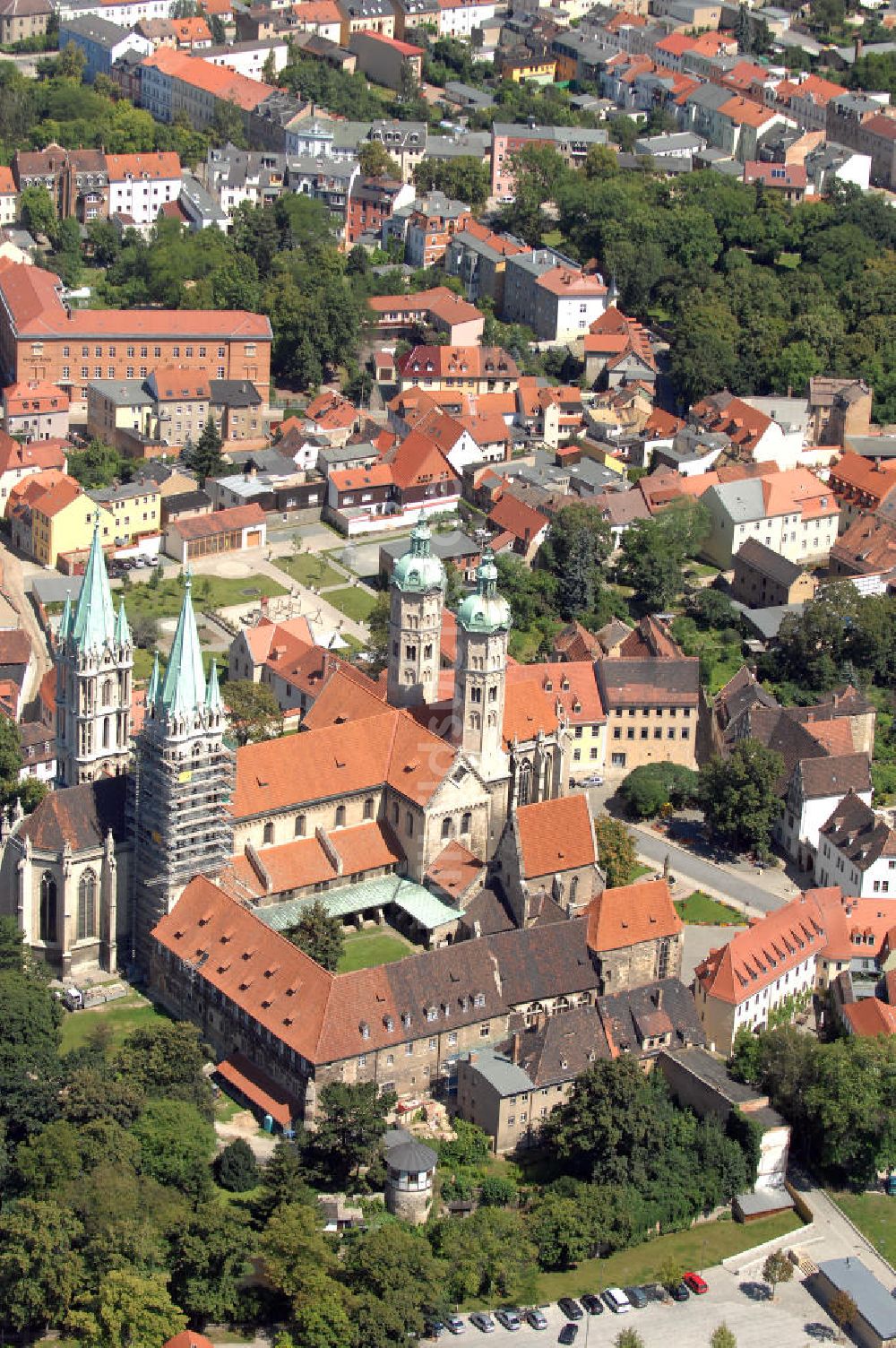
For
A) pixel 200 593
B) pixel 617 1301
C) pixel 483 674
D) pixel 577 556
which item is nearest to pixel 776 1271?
pixel 617 1301

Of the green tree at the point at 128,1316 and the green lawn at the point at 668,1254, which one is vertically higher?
the green tree at the point at 128,1316

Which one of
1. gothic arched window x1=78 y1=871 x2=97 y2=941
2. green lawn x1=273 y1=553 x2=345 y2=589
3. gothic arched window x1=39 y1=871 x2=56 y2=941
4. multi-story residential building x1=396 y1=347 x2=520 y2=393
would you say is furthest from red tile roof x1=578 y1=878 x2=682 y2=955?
multi-story residential building x1=396 y1=347 x2=520 y2=393

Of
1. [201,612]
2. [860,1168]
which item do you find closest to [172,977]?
[860,1168]

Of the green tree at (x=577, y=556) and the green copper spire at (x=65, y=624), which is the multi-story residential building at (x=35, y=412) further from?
the green copper spire at (x=65, y=624)

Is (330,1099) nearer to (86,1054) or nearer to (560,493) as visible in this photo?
(86,1054)

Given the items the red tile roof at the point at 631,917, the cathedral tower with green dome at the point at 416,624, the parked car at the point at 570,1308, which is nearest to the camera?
the parked car at the point at 570,1308

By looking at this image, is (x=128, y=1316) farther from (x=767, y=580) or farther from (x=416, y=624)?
(x=767, y=580)

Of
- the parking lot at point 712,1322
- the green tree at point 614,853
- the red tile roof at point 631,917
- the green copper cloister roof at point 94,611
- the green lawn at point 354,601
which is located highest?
the green copper cloister roof at point 94,611

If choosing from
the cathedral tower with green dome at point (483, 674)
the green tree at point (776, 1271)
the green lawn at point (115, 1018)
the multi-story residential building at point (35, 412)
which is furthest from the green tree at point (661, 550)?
the green tree at point (776, 1271)
